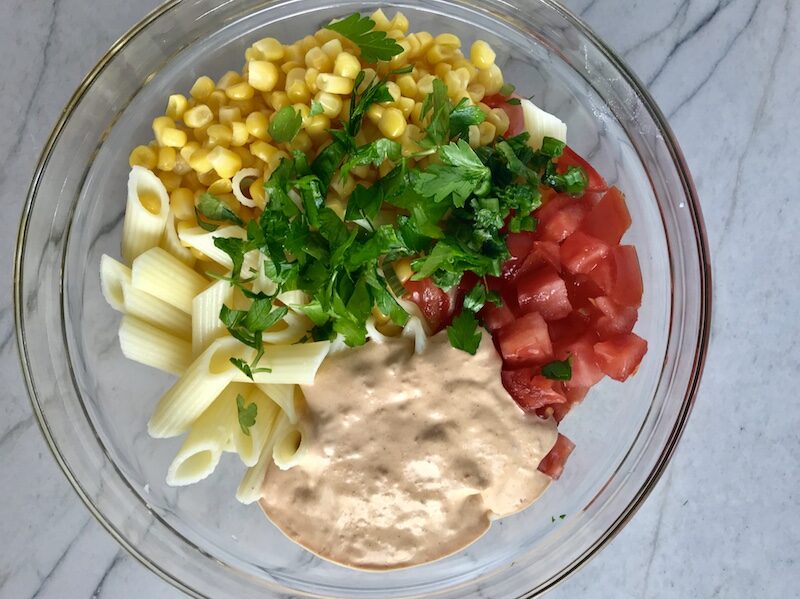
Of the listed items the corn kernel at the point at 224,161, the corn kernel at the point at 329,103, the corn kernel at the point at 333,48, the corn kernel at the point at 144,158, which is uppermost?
the corn kernel at the point at 333,48

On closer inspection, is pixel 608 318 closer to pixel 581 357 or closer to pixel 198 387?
pixel 581 357

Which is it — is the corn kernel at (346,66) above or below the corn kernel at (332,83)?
above

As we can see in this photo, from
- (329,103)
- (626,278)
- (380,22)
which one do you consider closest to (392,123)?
(329,103)

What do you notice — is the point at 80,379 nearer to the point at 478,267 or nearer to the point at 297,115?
the point at 297,115

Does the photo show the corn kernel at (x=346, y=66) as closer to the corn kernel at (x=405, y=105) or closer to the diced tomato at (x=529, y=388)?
the corn kernel at (x=405, y=105)

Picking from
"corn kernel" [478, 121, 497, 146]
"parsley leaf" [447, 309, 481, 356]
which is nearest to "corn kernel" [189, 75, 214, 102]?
"corn kernel" [478, 121, 497, 146]

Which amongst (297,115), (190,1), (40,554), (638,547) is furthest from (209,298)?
(638,547)

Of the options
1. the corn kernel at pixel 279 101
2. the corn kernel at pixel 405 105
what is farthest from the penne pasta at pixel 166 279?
the corn kernel at pixel 405 105

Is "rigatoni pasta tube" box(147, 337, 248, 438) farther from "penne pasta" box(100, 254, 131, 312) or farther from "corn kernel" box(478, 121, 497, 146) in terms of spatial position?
"corn kernel" box(478, 121, 497, 146)
